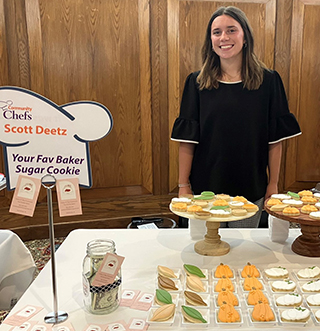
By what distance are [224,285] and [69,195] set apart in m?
0.46

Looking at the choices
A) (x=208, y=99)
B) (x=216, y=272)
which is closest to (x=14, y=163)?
(x=216, y=272)

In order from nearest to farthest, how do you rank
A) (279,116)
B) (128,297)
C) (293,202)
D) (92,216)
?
1. (128,297)
2. (293,202)
3. (279,116)
4. (92,216)

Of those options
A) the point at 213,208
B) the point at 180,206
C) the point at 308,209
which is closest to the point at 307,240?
the point at 308,209

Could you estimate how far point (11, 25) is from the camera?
2.77 meters

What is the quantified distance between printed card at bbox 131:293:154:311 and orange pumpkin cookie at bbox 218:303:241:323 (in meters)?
0.17

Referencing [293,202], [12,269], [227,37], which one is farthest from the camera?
[227,37]

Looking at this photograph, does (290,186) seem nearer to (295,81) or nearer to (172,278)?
(295,81)

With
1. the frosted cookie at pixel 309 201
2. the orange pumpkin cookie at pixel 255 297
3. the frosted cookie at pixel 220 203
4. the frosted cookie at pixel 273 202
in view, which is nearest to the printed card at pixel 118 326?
the orange pumpkin cookie at pixel 255 297

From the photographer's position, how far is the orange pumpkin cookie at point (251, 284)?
0.93 m

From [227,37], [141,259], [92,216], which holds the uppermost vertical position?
[227,37]

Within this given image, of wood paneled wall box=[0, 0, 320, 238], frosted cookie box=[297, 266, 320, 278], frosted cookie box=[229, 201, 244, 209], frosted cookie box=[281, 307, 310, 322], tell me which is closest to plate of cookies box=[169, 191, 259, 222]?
frosted cookie box=[229, 201, 244, 209]

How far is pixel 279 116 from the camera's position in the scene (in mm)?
1699

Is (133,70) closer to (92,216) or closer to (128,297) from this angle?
(92,216)

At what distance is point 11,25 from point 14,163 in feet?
7.73
